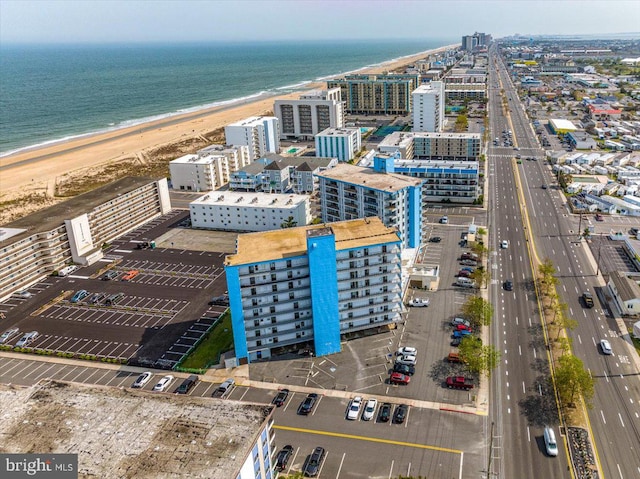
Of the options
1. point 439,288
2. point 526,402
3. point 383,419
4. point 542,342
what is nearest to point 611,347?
point 542,342

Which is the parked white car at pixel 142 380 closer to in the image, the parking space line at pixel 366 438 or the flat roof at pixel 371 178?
the parking space line at pixel 366 438

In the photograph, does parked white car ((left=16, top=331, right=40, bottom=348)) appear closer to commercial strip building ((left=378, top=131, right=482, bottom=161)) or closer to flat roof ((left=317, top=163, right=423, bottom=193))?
flat roof ((left=317, top=163, right=423, bottom=193))

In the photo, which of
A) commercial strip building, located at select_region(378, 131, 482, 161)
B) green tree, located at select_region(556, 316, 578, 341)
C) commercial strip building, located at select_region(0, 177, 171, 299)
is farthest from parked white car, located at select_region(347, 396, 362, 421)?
commercial strip building, located at select_region(378, 131, 482, 161)

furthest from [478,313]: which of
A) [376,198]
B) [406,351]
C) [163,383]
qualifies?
[163,383]

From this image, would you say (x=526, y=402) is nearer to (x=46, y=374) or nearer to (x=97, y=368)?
(x=97, y=368)

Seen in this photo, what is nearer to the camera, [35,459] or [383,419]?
[35,459]
